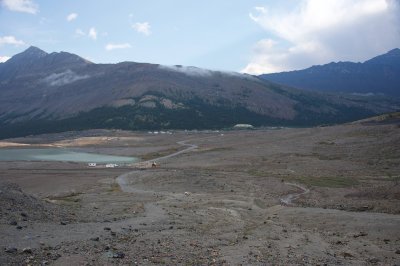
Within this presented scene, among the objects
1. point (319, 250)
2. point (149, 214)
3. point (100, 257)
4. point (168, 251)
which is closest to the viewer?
point (100, 257)

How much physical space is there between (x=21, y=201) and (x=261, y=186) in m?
44.6

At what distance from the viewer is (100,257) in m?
27.0

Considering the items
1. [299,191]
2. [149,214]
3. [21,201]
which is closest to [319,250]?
[149,214]

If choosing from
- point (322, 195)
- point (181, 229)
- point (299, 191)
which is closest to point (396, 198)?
point (322, 195)

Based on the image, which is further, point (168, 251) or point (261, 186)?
point (261, 186)

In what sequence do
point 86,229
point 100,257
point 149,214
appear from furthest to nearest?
point 149,214, point 86,229, point 100,257

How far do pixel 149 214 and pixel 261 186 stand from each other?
3311 cm

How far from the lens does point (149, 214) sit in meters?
45.9

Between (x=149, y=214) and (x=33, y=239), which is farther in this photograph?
(x=149, y=214)

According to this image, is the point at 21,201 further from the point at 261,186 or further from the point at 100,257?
the point at 261,186

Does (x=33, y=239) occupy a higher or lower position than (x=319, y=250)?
higher

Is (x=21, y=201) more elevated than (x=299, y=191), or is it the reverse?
(x=21, y=201)

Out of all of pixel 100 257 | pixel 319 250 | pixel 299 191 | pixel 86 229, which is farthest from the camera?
pixel 299 191

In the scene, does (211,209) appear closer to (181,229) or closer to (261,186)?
(181,229)
